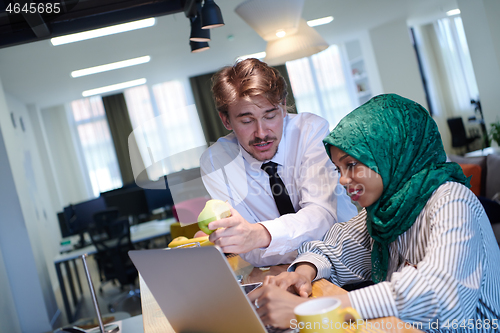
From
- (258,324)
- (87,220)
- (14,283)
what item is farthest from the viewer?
(87,220)

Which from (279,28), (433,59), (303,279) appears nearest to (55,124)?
(279,28)

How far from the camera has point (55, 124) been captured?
31.6 feet

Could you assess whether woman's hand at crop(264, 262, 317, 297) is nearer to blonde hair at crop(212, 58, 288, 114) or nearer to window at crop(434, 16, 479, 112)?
blonde hair at crop(212, 58, 288, 114)

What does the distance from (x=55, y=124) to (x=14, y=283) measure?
5985mm

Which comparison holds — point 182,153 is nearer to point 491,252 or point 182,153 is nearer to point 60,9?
point 491,252

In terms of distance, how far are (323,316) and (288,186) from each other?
3.28 ft

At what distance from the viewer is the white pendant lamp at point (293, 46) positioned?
396 cm

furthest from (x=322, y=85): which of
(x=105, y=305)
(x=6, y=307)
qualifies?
(x=6, y=307)

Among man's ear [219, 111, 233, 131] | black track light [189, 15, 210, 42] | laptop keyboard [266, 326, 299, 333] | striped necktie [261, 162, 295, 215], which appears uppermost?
black track light [189, 15, 210, 42]

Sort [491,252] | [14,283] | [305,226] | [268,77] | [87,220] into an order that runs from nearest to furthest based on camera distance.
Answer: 1. [491,252]
2. [305,226]
3. [268,77]
4. [14,283]
5. [87,220]

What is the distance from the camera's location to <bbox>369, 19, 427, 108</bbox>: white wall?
8.95 meters

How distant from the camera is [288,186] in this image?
1.62 meters

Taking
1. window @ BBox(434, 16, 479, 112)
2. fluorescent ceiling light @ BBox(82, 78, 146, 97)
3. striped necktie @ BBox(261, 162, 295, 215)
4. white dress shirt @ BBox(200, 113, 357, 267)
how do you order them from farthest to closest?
window @ BBox(434, 16, 479, 112) → fluorescent ceiling light @ BBox(82, 78, 146, 97) → striped necktie @ BBox(261, 162, 295, 215) → white dress shirt @ BBox(200, 113, 357, 267)

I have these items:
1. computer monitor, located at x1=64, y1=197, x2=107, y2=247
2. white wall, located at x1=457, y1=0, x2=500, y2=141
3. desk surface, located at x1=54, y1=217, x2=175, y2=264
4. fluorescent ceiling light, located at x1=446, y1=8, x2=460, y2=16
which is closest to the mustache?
desk surface, located at x1=54, y1=217, x2=175, y2=264
